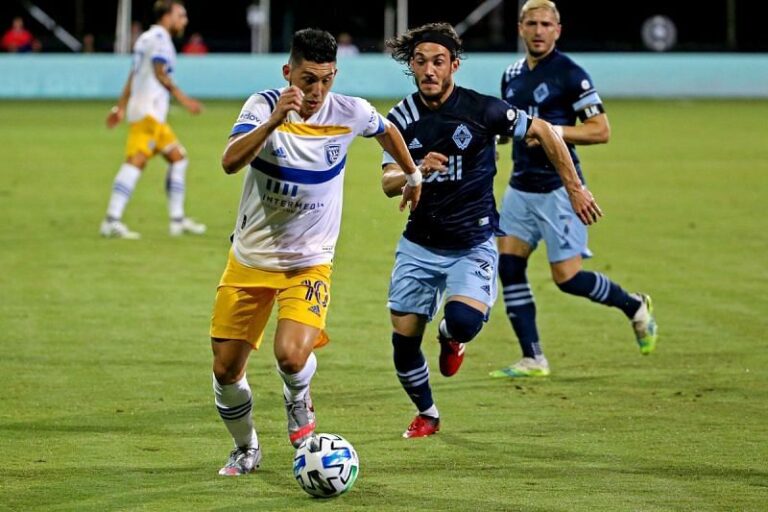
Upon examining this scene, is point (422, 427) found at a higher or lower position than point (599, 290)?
lower

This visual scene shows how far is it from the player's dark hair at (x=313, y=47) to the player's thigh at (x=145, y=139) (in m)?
9.23

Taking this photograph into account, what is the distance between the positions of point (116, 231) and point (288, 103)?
9761mm

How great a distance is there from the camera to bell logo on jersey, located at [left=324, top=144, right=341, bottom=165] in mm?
6706

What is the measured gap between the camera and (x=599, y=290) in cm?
946

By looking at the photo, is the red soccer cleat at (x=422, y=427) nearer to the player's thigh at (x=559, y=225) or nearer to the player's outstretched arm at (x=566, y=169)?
the player's outstretched arm at (x=566, y=169)

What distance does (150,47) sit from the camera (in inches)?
607

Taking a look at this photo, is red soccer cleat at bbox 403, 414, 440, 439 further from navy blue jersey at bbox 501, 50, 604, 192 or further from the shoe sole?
navy blue jersey at bbox 501, 50, 604, 192

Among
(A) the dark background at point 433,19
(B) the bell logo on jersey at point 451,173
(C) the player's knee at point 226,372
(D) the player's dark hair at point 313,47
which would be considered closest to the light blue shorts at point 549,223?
(B) the bell logo on jersey at point 451,173

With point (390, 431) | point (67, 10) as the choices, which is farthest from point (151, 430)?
point (67, 10)

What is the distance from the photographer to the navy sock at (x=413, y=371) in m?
7.73

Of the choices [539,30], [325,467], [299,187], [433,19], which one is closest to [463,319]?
[299,187]

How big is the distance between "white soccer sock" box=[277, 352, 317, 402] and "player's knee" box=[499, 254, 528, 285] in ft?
9.27

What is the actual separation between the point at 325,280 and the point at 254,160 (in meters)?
Answer: 0.68

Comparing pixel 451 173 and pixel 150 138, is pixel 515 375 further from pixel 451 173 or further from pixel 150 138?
pixel 150 138
